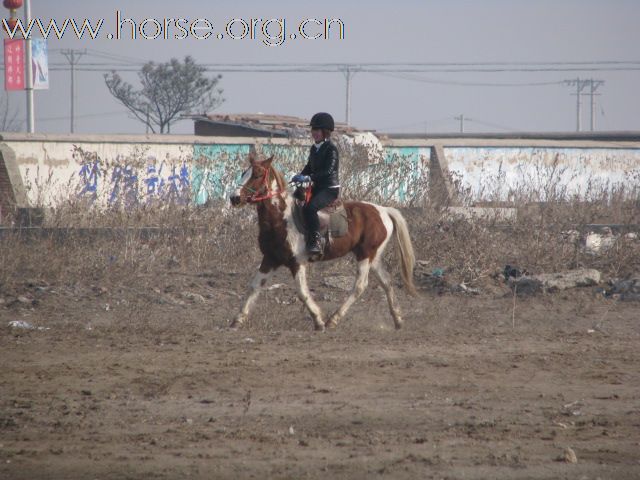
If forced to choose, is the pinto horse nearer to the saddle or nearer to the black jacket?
the saddle

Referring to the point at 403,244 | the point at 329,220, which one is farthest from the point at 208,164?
the point at 329,220

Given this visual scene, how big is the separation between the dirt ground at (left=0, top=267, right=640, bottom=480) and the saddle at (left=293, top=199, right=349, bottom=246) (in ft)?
4.04

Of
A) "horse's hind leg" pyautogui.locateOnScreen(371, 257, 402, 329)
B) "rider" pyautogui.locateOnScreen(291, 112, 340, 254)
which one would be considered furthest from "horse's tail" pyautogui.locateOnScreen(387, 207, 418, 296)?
"rider" pyautogui.locateOnScreen(291, 112, 340, 254)

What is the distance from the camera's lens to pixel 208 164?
2106 cm

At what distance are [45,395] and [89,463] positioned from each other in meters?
A: 2.01

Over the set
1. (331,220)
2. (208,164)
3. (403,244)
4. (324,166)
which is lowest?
(403,244)

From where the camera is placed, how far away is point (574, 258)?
56.1 feet

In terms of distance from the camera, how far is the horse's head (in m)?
11.1

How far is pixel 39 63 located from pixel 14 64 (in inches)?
36.6

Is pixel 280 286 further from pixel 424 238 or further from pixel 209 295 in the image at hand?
pixel 424 238

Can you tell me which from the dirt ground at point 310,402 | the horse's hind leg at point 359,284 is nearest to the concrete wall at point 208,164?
the horse's hind leg at point 359,284

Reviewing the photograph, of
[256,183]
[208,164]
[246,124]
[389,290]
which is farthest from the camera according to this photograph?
[246,124]

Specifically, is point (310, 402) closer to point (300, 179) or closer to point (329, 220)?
point (300, 179)

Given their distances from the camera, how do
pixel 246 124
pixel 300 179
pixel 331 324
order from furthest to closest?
pixel 246 124 → pixel 331 324 → pixel 300 179
